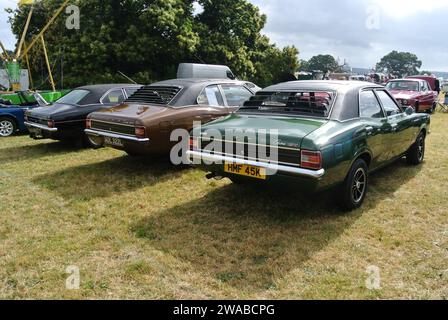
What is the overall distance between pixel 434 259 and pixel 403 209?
1.27m

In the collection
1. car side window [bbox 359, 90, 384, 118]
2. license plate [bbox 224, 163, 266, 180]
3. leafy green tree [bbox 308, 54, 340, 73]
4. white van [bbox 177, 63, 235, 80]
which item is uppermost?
leafy green tree [bbox 308, 54, 340, 73]

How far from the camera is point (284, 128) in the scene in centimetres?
404

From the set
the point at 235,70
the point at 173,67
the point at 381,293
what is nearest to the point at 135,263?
the point at 381,293

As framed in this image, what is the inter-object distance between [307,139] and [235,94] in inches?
138

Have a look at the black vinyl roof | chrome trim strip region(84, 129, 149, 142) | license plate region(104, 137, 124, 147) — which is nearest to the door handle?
the black vinyl roof

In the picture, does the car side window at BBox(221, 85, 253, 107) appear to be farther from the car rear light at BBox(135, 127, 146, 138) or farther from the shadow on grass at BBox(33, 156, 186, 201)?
the car rear light at BBox(135, 127, 146, 138)

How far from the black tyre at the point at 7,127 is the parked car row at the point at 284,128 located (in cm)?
473

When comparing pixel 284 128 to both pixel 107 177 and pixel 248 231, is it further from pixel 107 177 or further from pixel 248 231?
pixel 107 177

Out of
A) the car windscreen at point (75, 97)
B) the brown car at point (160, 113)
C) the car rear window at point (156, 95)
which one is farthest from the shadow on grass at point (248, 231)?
the car windscreen at point (75, 97)

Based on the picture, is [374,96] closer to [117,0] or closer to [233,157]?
[233,157]

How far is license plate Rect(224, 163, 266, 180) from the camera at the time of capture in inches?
153

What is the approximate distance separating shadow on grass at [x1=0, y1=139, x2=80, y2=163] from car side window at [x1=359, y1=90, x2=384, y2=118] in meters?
5.98

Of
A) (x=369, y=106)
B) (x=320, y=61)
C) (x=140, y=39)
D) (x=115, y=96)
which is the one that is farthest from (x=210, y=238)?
(x=320, y=61)

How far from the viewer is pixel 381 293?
2.91 m
